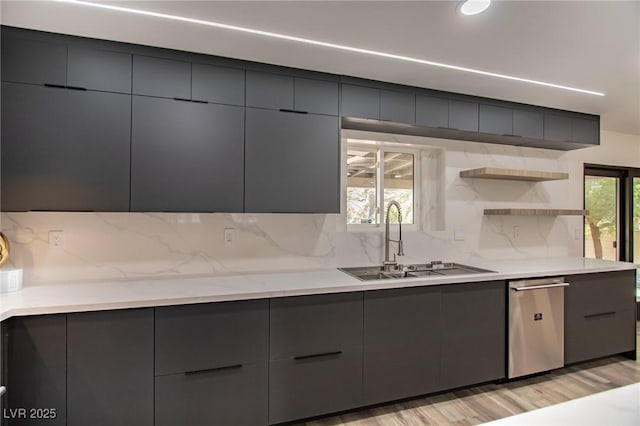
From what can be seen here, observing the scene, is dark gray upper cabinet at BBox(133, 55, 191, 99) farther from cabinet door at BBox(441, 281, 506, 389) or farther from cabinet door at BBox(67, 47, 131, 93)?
cabinet door at BBox(441, 281, 506, 389)

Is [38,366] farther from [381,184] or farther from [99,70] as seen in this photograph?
[381,184]

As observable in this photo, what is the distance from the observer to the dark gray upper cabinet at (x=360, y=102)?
2.47 meters

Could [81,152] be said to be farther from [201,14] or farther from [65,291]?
[201,14]

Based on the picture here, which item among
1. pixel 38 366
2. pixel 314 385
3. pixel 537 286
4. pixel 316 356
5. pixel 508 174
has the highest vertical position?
pixel 508 174

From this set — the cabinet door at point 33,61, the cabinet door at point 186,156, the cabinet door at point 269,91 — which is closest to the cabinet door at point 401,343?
the cabinet door at point 186,156

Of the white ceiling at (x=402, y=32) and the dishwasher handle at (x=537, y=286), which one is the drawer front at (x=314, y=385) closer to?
the dishwasher handle at (x=537, y=286)

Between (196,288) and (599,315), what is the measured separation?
338 cm

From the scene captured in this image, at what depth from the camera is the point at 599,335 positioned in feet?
9.56

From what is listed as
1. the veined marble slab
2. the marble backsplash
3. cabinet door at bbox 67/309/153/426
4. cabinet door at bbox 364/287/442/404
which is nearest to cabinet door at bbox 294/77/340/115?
the marble backsplash

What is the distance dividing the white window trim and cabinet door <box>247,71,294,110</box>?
2.62 feet

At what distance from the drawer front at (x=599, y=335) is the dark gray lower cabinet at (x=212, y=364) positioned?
8.48 ft

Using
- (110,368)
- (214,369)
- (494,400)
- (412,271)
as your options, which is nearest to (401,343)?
(412,271)

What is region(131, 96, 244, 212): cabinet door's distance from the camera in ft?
6.63

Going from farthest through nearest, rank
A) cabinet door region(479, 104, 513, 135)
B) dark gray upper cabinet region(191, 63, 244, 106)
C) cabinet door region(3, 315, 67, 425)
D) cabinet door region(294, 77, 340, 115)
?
cabinet door region(479, 104, 513, 135)
cabinet door region(294, 77, 340, 115)
dark gray upper cabinet region(191, 63, 244, 106)
cabinet door region(3, 315, 67, 425)
